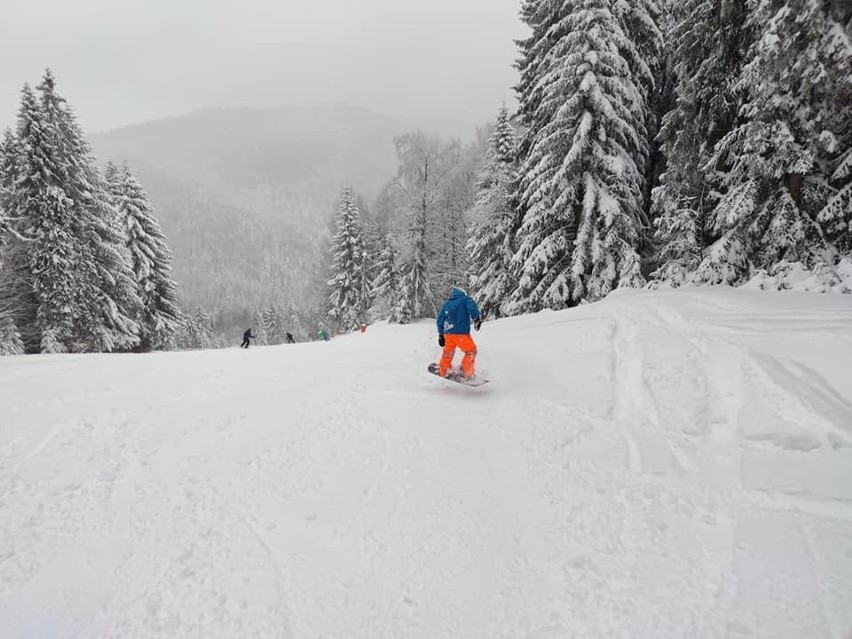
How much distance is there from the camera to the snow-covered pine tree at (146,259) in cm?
2867

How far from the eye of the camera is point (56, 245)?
2156 centimetres

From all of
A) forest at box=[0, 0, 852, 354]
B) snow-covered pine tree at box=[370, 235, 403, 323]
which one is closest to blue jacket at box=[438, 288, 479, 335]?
forest at box=[0, 0, 852, 354]

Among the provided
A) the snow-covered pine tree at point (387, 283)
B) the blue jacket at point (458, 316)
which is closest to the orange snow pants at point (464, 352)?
the blue jacket at point (458, 316)

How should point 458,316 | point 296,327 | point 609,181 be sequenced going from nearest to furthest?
point 458,316
point 609,181
point 296,327

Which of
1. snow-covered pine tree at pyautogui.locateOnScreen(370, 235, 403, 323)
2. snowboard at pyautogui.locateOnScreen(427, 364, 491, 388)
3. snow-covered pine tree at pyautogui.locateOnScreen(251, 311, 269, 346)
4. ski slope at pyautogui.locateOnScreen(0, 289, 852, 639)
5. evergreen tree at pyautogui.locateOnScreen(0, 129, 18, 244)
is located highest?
evergreen tree at pyautogui.locateOnScreen(0, 129, 18, 244)

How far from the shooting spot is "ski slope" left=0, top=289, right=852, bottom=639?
3207mm

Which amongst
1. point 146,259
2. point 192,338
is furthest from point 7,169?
point 192,338

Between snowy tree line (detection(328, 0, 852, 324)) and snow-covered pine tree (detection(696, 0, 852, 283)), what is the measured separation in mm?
32

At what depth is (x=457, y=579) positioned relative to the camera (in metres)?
3.55

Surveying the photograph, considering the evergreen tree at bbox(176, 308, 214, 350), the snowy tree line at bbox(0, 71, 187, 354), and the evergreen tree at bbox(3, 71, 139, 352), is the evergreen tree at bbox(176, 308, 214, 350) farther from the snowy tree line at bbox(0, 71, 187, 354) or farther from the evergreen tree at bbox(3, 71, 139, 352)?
the evergreen tree at bbox(3, 71, 139, 352)

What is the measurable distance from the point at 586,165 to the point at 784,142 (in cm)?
562

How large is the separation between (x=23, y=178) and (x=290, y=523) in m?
26.5

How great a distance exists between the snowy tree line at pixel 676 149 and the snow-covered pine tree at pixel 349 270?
794 inches

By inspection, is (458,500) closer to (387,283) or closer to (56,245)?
(56,245)
